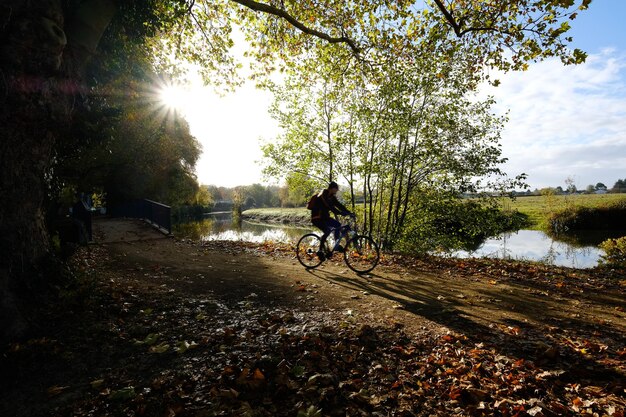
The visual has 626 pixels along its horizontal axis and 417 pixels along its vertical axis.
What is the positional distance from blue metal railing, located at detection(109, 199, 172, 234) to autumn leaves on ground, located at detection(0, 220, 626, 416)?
995cm

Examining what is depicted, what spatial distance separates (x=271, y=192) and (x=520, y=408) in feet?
367

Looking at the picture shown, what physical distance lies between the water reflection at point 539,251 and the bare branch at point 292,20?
41.3 feet

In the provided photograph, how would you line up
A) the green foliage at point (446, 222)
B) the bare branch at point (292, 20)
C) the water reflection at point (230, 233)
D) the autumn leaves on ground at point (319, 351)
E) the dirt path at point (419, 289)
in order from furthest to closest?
the water reflection at point (230, 233) < the green foliage at point (446, 222) < the bare branch at point (292, 20) < the dirt path at point (419, 289) < the autumn leaves on ground at point (319, 351)

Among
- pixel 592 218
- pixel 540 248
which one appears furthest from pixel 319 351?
pixel 592 218

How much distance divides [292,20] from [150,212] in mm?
15373

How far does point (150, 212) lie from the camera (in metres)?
19.4

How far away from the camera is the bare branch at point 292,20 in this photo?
775 centimetres

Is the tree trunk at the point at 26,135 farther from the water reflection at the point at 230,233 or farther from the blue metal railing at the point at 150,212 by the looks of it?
the water reflection at the point at 230,233

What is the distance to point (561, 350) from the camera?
413 centimetres

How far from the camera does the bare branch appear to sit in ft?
25.4

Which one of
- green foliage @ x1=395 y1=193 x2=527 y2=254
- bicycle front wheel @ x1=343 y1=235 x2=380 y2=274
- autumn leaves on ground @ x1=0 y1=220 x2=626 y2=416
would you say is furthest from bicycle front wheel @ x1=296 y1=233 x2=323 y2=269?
green foliage @ x1=395 y1=193 x2=527 y2=254

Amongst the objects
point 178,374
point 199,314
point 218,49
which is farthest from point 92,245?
point 178,374

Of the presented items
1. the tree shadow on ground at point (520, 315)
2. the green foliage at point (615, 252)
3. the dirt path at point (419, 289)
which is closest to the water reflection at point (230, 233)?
the dirt path at point (419, 289)

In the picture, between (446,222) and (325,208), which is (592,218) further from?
(325,208)
